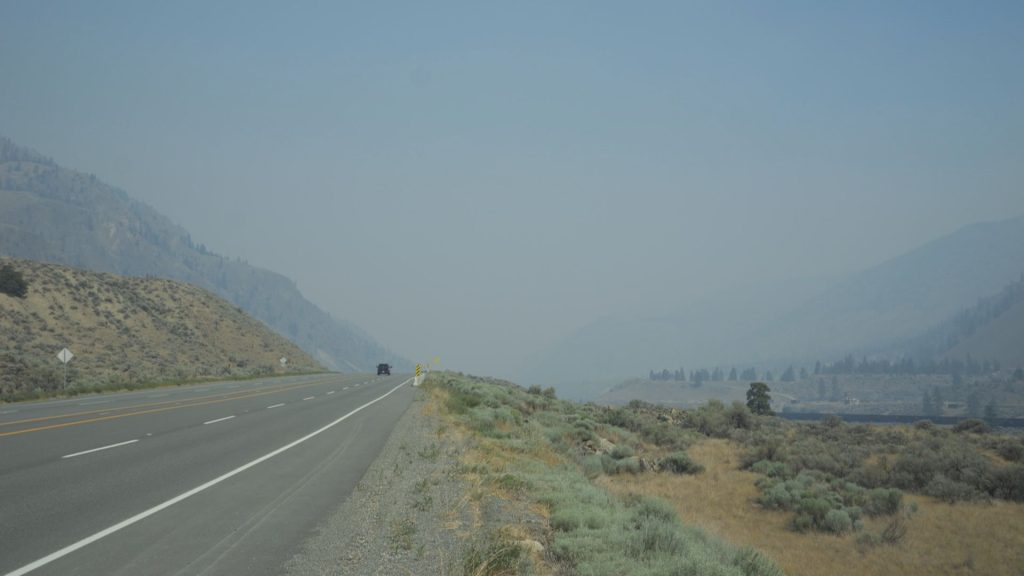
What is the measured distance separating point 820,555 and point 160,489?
39.6ft

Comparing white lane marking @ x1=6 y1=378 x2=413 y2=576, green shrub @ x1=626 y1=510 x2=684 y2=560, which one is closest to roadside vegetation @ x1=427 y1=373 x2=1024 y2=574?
green shrub @ x1=626 y1=510 x2=684 y2=560

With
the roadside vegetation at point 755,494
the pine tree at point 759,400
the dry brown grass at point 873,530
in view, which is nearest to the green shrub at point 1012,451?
the roadside vegetation at point 755,494

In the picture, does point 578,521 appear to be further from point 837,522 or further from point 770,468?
point 770,468

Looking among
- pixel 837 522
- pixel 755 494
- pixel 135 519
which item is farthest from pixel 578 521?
pixel 755 494

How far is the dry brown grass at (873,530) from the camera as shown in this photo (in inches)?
512

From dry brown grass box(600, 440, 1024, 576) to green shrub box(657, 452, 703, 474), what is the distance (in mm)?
2013

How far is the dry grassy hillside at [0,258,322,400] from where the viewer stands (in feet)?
156

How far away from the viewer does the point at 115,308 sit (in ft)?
247

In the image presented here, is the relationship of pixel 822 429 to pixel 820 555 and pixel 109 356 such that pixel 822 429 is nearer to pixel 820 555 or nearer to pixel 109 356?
pixel 820 555

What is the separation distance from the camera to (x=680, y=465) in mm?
22688

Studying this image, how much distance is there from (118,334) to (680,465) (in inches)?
2527

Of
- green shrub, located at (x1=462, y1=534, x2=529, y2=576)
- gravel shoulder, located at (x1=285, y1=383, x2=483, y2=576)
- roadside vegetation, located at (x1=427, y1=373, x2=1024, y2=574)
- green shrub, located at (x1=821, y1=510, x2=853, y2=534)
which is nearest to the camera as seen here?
green shrub, located at (x1=462, y1=534, x2=529, y2=576)

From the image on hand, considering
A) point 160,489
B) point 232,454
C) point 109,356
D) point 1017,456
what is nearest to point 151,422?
point 232,454

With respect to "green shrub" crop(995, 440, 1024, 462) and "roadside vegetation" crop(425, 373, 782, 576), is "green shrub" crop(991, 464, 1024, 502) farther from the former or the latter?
"roadside vegetation" crop(425, 373, 782, 576)
